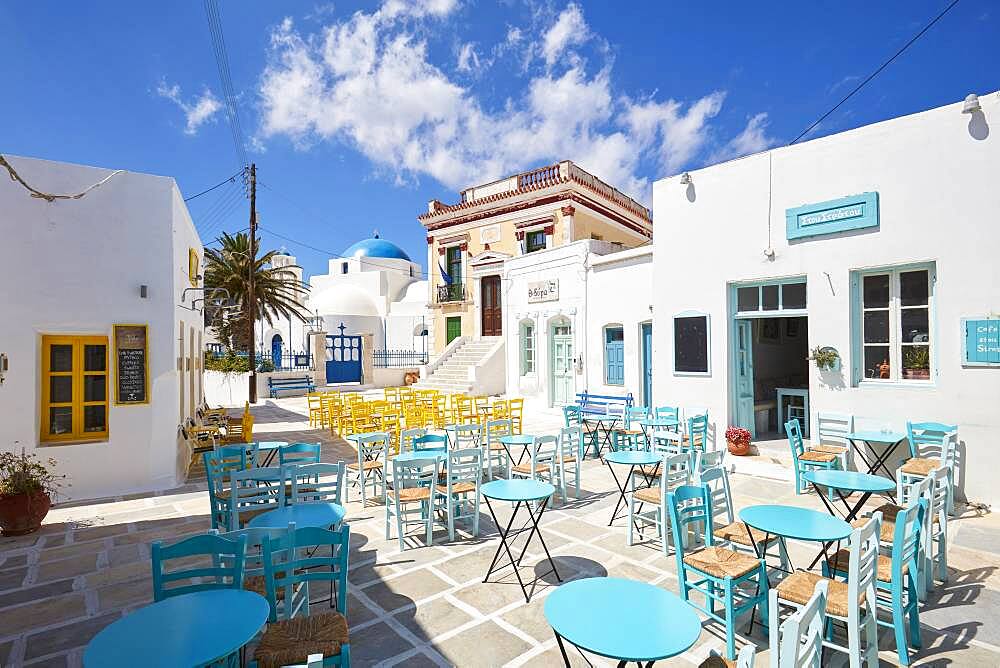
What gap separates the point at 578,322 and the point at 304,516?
1010cm

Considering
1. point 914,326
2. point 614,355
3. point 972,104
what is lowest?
point 614,355

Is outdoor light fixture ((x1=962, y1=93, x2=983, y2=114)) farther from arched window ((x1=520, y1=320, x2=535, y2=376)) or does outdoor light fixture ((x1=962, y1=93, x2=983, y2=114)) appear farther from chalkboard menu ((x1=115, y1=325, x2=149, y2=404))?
chalkboard menu ((x1=115, y1=325, x2=149, y2=404))

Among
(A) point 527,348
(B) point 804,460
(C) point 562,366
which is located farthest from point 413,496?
(A) point 527,348

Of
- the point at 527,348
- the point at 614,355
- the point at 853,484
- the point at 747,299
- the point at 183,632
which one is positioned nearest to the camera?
the point at 183,632

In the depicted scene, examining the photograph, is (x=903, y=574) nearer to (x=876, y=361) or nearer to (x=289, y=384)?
(x=876, y=361)

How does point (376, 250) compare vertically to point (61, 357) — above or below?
above

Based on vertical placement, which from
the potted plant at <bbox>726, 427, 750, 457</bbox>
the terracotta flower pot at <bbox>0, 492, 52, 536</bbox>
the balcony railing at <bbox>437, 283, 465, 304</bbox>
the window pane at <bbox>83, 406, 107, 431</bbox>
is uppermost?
the balcony railing at <bbox>437, 283, 465, 304</bbox>

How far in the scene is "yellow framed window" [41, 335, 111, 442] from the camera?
21.8ft

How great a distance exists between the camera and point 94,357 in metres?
6.88

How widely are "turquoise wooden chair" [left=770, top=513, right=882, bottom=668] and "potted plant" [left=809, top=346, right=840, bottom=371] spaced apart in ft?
15.8

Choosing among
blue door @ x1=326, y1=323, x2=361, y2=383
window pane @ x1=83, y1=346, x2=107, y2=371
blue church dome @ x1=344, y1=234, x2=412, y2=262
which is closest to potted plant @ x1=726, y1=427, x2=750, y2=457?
window pane @ x1=83, y1=346, x2=107, y2=371

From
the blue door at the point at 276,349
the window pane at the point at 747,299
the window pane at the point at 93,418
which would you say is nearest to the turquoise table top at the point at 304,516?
the window pane at the point at 93,418

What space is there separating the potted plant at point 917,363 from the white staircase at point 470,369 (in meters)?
11.5

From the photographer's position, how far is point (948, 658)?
313cm
